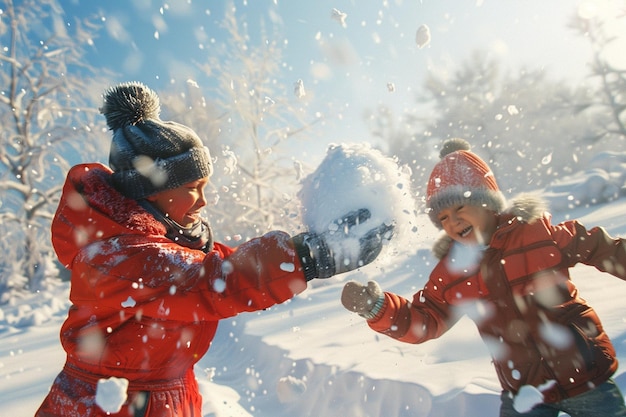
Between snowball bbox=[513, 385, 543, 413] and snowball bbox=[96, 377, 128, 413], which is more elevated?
snowball bbox=[96, 377, 128, 413]

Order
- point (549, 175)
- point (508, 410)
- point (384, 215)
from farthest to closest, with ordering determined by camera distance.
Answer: point (549, 175)
point (508, 410)
point (384, 215)

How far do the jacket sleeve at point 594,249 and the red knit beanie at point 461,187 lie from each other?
1.13ft

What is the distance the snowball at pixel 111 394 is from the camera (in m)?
1.35

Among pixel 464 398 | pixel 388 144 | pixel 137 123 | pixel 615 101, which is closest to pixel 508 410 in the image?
pixel 464 398

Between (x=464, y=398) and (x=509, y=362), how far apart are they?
26.9 inches

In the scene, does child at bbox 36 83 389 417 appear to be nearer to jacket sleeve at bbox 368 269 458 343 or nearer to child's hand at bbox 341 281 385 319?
child's hand at bbox 341 281 385 319

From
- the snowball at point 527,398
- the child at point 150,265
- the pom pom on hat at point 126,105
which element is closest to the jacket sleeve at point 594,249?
the snowball at point 527,398

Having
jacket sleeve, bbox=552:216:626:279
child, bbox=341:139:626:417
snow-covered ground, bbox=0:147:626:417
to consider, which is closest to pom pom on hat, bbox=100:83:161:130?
snow-covered ground, bbox=0:147:626:417

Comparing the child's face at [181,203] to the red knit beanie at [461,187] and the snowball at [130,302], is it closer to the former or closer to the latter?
the snowball at [130,302]

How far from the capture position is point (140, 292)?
118cm

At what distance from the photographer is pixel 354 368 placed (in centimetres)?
348

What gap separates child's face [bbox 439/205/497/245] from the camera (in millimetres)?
2221

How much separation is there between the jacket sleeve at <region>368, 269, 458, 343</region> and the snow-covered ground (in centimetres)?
30

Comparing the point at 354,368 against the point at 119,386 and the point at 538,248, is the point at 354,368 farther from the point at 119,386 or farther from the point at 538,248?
the point at 119,386
